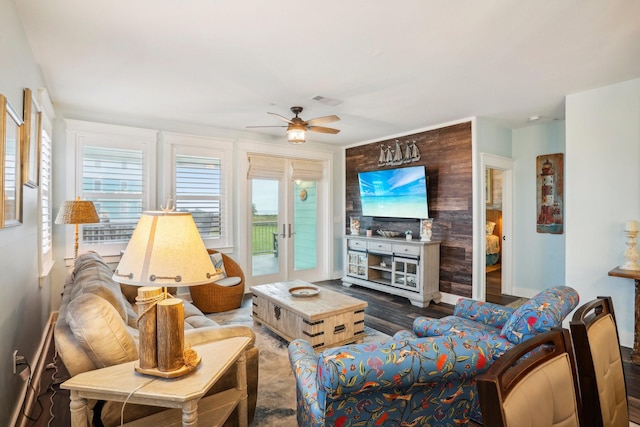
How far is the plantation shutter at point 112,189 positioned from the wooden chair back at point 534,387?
463 cm

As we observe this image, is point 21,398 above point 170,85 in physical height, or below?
below

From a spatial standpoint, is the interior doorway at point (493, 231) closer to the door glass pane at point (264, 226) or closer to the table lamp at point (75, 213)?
the door glass pane at point (264, 226)

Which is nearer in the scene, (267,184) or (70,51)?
(70,51)

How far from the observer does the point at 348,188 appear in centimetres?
641

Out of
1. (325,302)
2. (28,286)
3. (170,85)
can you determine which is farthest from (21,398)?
(170,85)

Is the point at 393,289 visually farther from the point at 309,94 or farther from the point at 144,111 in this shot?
the point at 144,111

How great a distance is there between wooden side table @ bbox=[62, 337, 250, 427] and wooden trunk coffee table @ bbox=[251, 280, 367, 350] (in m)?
1.34

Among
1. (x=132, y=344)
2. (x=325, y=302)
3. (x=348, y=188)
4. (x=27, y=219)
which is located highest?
(x=348, y=188)

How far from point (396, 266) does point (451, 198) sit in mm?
1270

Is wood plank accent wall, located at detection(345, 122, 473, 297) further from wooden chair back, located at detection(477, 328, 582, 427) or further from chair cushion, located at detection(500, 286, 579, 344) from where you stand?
wooden chair back, located at detection(477, 328, 582, 427)

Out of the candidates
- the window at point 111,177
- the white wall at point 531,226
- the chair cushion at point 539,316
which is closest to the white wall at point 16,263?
the window at point 111,177

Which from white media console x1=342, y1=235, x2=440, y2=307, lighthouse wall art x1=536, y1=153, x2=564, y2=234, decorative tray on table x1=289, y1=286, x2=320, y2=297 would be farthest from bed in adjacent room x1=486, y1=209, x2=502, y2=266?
decorative tray on table x1=289, y1=286, x2=320, y2=297

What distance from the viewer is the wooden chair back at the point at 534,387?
0.73m

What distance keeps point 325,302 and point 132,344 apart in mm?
1917
